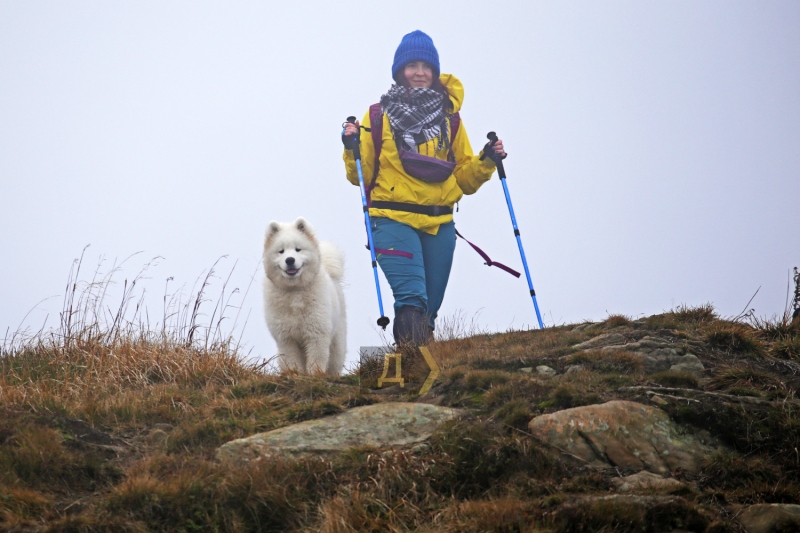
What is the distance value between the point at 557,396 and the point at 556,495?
1.05 meters

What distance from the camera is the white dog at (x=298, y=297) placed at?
704 cm

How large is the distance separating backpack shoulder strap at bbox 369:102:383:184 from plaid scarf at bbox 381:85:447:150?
86 mm

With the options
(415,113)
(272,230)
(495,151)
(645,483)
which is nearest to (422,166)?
(415,113)

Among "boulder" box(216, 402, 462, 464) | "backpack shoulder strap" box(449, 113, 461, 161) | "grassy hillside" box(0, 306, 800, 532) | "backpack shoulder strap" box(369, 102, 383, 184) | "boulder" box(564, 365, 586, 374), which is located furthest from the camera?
"backpack shoulder strap" box(449, 113, 461, 161)

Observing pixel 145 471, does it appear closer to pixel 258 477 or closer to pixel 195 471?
pixel 195 471

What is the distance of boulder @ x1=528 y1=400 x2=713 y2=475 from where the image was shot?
3.94 m

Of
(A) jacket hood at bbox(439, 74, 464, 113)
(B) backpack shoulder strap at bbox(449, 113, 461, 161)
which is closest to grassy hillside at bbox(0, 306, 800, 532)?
(B) backpack shoulder strap at bbox(449, 113, 461, 161)

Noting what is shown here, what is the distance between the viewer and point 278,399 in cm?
499

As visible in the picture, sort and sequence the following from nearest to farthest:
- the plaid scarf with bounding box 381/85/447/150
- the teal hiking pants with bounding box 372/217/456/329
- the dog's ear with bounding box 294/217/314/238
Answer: the teal hiking pants with bounding box 372/217/456/329 → the dog's ear with bounding box 294/217/314/238 → the plaid scarf with bounding box 381/85/447/150

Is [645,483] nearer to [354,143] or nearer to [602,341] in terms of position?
[602,341]

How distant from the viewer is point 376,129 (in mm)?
7555

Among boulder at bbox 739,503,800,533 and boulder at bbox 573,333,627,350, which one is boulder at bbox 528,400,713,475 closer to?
boulder at bbox 739,503,800,533

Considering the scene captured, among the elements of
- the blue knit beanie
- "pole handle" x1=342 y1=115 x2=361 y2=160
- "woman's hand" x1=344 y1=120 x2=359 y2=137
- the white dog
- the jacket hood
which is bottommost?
the white dog

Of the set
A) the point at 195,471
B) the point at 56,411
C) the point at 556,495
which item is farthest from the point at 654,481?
the point at 56,411
